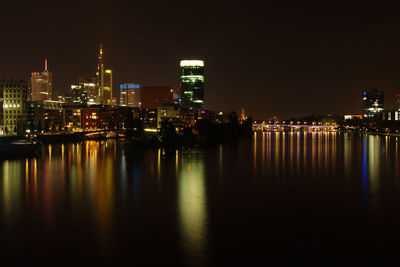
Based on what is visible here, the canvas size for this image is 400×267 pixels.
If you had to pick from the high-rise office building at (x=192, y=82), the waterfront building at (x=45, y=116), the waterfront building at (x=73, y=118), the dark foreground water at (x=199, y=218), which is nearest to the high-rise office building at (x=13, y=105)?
the waterfront building at (x=45, y=116)

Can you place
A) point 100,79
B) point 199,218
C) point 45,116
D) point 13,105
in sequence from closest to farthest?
point 199,218 < point 13,105 < point 45,116 < point 100,79

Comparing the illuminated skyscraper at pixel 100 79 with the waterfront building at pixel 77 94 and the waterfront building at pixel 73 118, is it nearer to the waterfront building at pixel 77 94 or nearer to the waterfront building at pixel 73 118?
the waterfront building at pixel 77 94

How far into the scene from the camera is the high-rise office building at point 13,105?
1342 inches

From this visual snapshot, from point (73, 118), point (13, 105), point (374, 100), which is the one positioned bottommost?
point (73, 118)

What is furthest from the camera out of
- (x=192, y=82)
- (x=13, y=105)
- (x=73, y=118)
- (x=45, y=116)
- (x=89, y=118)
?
(x=192, y=82)

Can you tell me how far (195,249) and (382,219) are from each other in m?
3.47

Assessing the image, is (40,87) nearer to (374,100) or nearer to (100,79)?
(100,79)

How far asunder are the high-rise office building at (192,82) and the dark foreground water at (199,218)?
57759 mm

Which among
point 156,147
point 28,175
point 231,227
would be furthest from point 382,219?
point 156,147

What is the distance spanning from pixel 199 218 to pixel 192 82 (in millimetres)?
64330

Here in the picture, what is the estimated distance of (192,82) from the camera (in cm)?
7044

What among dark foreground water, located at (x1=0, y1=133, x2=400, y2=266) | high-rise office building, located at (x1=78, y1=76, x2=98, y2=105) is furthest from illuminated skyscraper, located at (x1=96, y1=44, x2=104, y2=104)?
dark foreground water, located at (x1=0, y1=133, x2=400, y2=266)

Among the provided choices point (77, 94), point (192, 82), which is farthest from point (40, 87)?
point (192, 82)

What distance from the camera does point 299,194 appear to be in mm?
9070
